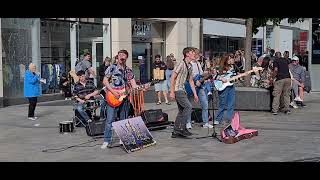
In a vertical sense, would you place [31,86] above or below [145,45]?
below

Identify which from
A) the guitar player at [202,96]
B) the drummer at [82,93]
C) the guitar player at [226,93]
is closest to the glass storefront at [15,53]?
the drummer at [82,93]

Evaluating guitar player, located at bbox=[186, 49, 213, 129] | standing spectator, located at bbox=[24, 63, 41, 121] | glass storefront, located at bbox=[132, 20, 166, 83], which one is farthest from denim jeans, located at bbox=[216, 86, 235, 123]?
glass storefront, located at bbox=[132, 20, 166, 83]

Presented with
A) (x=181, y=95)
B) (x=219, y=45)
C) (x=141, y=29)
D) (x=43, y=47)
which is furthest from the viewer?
(x=219, y=45)

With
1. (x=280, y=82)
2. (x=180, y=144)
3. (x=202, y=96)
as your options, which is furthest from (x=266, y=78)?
(x=180, y=144)

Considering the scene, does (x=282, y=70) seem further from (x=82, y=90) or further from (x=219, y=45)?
(x=219, y=45)

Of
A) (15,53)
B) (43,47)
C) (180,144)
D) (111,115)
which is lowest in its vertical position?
(180,144)

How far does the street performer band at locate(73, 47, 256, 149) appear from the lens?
9.09 meters

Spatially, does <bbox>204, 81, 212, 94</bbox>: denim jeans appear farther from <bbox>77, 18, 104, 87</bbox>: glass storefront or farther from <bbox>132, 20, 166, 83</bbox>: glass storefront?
<bbox>132, 20, 166, 83</bbox>: glass storefront

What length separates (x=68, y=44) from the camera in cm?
2008

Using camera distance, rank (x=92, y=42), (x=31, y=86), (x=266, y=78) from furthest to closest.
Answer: (x=92, y=42), (x=266, y=78), (x=31, y=86)

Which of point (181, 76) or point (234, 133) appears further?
point (181, 76)

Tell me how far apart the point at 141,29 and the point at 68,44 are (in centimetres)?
457

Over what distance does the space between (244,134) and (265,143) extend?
0.51 meters
